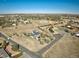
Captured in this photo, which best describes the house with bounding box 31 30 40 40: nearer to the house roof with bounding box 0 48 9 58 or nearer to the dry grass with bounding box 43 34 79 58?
the dry grass with bounding box 43 34 79 58

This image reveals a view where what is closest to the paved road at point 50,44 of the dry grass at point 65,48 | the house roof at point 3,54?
the dry grass at point 65,48

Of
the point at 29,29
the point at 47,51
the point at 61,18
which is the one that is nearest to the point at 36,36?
the point at 29,29

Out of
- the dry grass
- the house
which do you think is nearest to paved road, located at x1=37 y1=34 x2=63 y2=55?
the dry grass

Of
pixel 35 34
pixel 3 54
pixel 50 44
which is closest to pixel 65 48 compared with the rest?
pixel 50 44

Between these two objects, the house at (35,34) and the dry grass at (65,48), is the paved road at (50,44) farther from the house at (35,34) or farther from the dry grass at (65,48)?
the house at (35,34)

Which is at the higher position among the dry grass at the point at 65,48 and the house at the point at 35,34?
the house at the point at 35,34

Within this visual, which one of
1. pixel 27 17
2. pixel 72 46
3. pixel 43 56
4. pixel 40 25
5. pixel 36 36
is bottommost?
pixel 43 56

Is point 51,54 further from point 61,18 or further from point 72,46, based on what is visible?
point 61,18

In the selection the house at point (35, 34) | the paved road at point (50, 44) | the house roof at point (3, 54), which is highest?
the house at point (35, 34)

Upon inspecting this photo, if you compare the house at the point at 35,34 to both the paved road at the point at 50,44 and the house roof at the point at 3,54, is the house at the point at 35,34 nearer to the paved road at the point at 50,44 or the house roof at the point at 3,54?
the paved road at the point at 50,44

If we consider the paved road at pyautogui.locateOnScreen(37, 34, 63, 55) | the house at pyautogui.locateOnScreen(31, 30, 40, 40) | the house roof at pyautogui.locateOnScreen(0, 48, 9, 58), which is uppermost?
the house at pyautogui.locateOnScreen(31, 30, 40, 40)

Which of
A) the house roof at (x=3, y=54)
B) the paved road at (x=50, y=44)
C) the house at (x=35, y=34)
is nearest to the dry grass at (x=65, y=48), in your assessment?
the paved road at (x=50, y=44)
